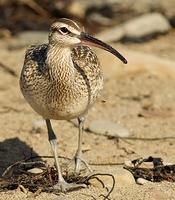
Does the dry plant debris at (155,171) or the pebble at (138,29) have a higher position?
the pebble at (138,29)

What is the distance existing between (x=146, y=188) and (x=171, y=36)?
5.40 metres

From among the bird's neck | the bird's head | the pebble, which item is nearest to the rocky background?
the pebble

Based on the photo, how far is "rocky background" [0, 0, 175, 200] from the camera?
244 inches

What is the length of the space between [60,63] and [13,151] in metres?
1.64

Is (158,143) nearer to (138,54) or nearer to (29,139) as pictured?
(29,139)

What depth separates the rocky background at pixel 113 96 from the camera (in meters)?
6.21

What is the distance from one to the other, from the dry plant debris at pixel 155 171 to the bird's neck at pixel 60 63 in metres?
A: 1.11

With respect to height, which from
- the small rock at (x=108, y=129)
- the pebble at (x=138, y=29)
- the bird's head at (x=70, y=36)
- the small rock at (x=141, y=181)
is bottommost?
the small rock at (x=141, y=181)

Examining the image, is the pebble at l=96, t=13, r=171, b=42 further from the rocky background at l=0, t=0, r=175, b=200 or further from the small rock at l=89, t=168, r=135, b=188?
the small rock at l=89, t=168, r=135, b=188

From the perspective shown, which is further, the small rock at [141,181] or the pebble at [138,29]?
the pebble at [138,29]

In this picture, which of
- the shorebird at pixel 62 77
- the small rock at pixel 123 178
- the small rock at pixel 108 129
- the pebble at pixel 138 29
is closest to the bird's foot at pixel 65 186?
the shorebird at pixel 62 77

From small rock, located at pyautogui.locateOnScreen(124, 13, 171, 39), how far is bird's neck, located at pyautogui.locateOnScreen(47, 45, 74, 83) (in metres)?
5.17

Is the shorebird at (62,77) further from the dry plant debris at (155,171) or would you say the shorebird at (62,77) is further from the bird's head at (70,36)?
the dry plant debris at (155,171)

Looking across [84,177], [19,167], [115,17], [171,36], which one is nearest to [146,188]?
[84,177]
